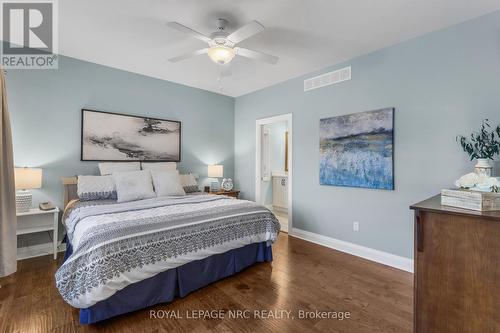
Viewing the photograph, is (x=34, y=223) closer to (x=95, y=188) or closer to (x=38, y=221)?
(x=38, y=221)

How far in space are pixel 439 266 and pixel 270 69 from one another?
10.6 ft

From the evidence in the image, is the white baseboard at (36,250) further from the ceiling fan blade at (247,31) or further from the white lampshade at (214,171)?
the ceiling fan blade at (247,31)

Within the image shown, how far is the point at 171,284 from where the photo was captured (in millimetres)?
2115

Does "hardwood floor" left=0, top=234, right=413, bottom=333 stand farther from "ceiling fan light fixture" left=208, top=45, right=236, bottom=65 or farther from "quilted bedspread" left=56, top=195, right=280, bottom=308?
"ceiling fan light fixture" left=208, top=45, right=236, bottom=65

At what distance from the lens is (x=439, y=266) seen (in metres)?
1.40

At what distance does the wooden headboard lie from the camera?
323 cm

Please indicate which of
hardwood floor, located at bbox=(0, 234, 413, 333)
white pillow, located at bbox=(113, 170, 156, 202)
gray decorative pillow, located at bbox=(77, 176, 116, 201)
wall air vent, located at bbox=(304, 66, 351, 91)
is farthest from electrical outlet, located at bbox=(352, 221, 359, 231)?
gray decorative pillow, located at bbox=(77, 176, 116, 201)

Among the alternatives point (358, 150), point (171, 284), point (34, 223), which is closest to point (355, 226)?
point (358, 150)

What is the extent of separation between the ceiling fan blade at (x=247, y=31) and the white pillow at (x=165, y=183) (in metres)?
2.10

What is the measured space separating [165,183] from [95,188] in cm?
86

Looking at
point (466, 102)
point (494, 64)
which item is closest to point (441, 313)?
point (466, 102)

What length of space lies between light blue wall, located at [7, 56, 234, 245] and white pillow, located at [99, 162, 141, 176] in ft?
0.79

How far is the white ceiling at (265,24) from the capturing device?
2.19 metres

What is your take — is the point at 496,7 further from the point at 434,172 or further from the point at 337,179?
the point at 337,179
